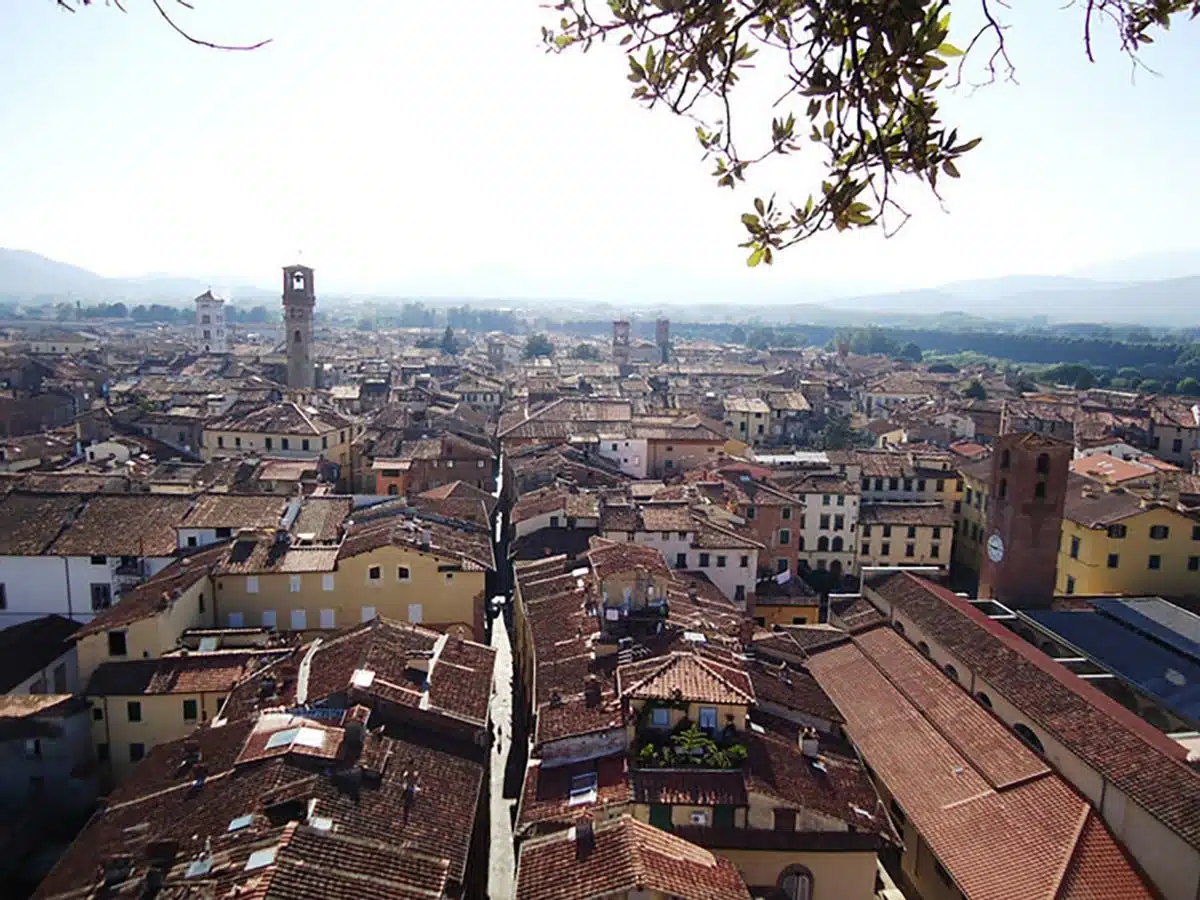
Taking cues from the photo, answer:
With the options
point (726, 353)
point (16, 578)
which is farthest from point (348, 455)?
point (726, 353)

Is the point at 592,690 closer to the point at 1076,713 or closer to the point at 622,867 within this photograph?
the point at 622,867

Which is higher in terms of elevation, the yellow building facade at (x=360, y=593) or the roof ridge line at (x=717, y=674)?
the roof ridge line at (x=717, y=674)

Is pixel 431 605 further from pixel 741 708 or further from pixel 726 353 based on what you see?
pixel 726 353

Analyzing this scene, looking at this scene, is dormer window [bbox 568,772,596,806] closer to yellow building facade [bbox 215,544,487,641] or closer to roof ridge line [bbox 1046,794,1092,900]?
roof ridge line [bbox 1046,794,1092,900]

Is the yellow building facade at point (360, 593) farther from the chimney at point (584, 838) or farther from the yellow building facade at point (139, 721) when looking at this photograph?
the chimney at point (584, 838)

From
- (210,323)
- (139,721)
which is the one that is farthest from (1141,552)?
(210,323)

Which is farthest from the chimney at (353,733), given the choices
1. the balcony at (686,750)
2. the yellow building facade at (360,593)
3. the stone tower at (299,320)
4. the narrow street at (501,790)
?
the stone tower at (299,320)

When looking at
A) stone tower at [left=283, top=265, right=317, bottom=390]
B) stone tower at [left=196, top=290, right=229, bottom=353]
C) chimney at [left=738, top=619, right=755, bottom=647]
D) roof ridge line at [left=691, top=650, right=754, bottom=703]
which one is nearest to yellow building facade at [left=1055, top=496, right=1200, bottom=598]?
chimney at [left=738, top=619, right=755, bottom=647]
